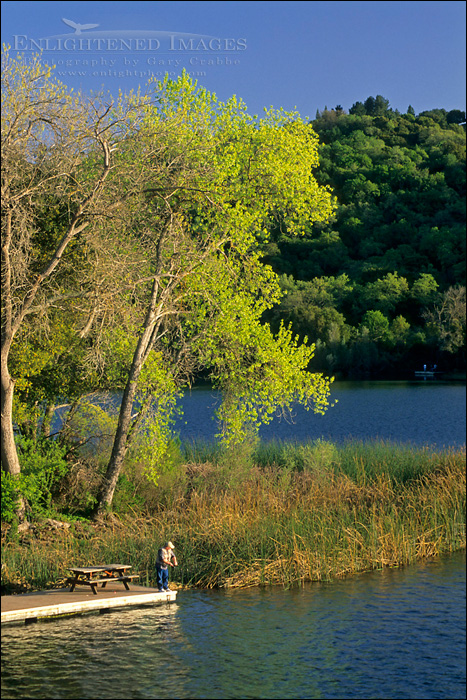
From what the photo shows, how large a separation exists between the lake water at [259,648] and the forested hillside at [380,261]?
58979 mm

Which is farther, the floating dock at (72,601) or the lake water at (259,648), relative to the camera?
the floating dock at (72,601)

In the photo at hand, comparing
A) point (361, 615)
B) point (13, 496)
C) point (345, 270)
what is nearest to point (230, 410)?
point (13, 496)

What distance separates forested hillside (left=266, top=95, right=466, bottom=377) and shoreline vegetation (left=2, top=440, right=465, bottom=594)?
49.8 metres

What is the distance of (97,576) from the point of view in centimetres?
1800

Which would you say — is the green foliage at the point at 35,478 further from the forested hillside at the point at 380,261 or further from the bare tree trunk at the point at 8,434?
the forested hillside at the point at 380,261

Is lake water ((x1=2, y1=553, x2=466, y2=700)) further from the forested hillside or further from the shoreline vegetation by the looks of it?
the forested hillside

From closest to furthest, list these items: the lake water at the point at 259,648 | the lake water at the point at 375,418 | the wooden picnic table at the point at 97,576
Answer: the lake water at the point at 259,648, the wooden picnic table at the point at 97,576, the lake water at the point at 375,418

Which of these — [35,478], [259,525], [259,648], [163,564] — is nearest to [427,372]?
[259,525]

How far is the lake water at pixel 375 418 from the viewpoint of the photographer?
4478cm

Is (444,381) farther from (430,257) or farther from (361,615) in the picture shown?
(361,615)

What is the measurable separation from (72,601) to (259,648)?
3.96 metres

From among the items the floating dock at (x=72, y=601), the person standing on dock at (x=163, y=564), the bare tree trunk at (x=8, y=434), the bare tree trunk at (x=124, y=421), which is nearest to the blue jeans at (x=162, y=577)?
the person standing on dock at (x=163, y=564)

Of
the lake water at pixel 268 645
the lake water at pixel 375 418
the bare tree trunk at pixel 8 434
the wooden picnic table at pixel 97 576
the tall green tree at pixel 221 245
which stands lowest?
the lake water at pixel 268 645

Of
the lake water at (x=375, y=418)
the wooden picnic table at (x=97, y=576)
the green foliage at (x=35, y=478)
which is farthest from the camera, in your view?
the lake water at (x=375, y=418)
